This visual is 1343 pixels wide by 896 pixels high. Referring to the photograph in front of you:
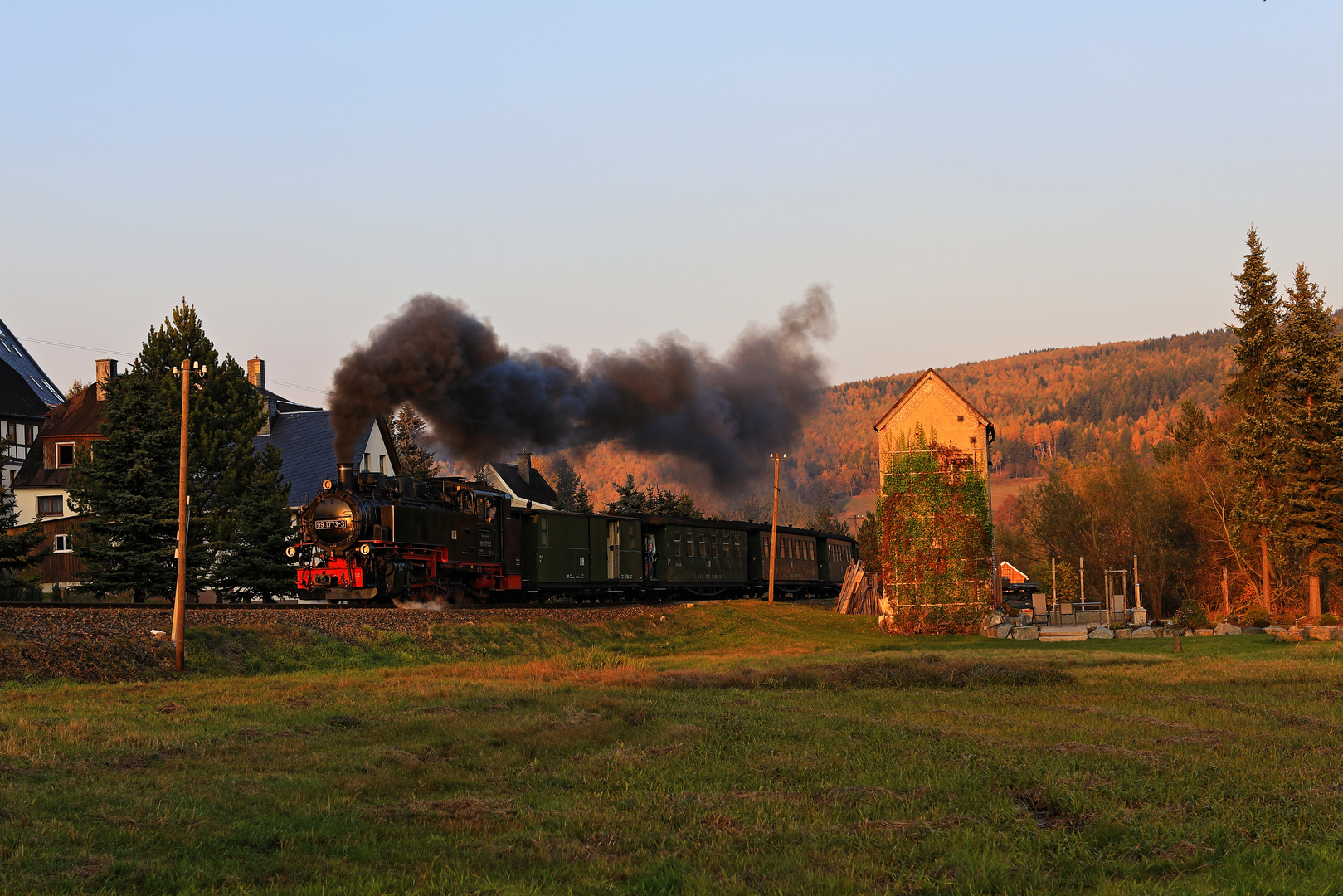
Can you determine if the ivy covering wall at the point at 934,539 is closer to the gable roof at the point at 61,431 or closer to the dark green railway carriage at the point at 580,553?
the dark green railway carriage at the point at 580,553

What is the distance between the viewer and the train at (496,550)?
32125 mm

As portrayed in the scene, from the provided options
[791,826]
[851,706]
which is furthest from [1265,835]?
[851,706]

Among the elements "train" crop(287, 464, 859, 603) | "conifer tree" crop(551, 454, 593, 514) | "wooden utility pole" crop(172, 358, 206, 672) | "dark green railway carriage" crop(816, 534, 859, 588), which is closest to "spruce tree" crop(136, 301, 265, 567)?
"train" crop(287, 464, 859, 603)

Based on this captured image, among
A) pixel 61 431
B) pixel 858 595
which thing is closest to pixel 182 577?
pixel 858 595

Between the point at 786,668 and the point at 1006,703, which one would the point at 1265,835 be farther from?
the point at 786,668

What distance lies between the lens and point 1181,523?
255ft

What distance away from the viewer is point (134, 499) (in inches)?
1441

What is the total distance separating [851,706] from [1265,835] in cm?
984

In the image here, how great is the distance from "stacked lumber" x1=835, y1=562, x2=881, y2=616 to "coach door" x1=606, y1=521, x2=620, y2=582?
14.6 meters

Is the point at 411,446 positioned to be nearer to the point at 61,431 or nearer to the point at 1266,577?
the point at 61,431

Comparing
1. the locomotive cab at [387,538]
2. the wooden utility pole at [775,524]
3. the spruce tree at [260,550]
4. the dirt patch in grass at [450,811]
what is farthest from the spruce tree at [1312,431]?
the dirt patch in grass at [450,811]

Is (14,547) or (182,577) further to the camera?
(14,547)

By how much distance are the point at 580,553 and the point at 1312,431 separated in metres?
33.0

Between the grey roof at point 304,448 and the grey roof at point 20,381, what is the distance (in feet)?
57.7
